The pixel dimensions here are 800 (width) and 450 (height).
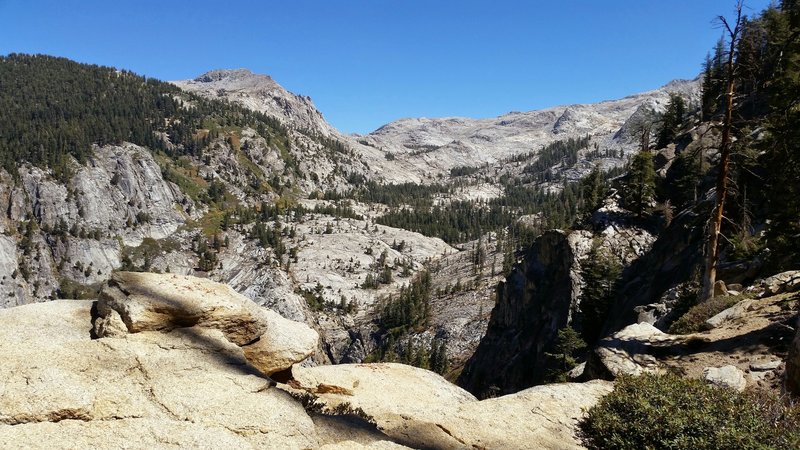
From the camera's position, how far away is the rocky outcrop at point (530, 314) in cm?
6781

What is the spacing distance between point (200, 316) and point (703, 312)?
2078 cm

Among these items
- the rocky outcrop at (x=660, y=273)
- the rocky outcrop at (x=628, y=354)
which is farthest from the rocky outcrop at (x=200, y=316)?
the rocky outcrop at (x=660, y=273)

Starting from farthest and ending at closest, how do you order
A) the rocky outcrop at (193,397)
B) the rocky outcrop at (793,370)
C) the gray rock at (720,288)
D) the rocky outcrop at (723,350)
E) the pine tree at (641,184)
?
the pine tree at (641,184)
the gray rock at (720,288)
the rocky outcrop at (723,350)
the rocky outcrop at (793,370)
the rocky outcrop at (193,397)

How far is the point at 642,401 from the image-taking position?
423 inches

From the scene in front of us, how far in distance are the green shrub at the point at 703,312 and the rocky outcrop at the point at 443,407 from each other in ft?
22.1

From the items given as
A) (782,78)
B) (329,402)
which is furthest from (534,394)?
(782,78)

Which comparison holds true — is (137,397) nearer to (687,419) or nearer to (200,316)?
(200,316)

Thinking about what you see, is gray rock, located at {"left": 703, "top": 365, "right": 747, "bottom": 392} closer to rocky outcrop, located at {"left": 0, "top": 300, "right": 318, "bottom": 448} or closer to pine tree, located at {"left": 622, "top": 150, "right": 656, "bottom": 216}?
rocky outcrop, located at {"left": 0, "top": 300, "right": 318, "bottom": 448}

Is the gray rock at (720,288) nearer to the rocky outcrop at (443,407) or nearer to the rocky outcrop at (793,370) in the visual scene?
the rocky outcrop at (443,407)

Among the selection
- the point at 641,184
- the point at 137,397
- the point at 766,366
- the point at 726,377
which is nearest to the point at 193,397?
the point at 137,397

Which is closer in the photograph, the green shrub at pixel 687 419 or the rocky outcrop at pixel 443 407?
the green shrub at pixel 687 419

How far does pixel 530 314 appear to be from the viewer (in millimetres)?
81062

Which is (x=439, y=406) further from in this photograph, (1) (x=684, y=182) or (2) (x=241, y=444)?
(1) (x=684, y=182)

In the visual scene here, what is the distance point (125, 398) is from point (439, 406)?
912 centimetres
